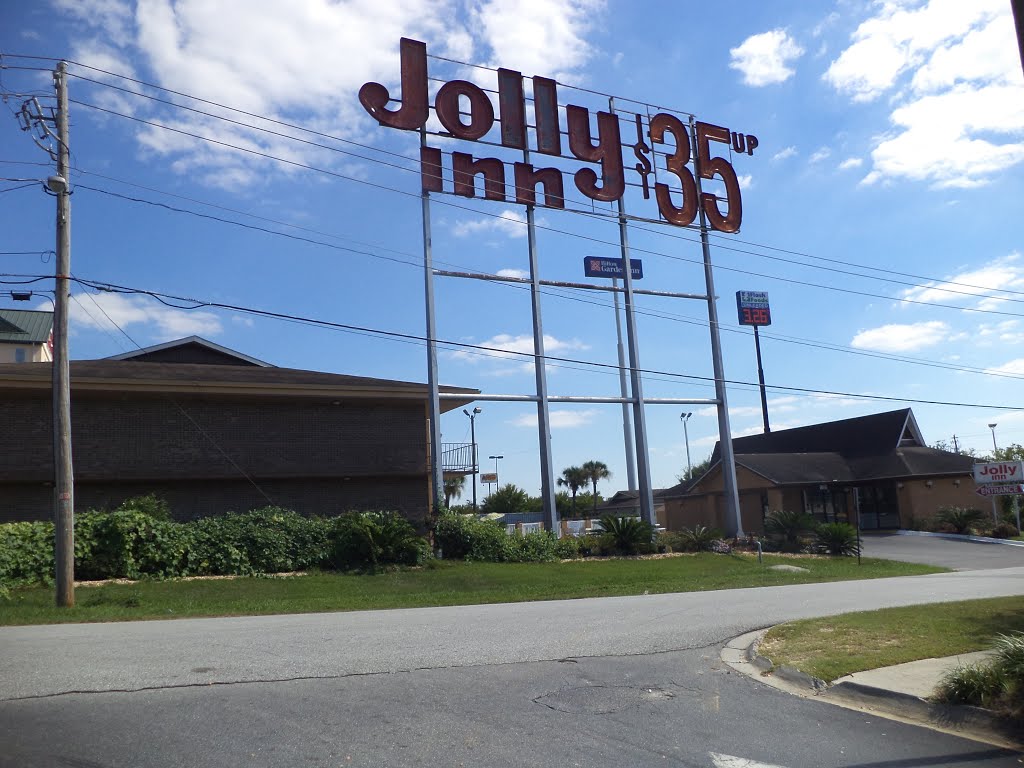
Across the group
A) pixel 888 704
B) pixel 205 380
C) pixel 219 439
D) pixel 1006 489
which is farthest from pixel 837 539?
pixel 888 704

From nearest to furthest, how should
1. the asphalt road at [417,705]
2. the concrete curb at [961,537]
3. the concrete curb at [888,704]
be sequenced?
the asphalt road at [417,705]
the concrete curb at [888,704]
the concrete curb at [961,537]

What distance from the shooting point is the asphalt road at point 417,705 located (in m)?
6.29

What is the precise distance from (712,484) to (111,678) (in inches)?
1730

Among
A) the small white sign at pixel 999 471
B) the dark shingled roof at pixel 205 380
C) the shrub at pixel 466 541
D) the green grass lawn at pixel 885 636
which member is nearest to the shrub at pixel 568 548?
the shrub at pixel 466 541

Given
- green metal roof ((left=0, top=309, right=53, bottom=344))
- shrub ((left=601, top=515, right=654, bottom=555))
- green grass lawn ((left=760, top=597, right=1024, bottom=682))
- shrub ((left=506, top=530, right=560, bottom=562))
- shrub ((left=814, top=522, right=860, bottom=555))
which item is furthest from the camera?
green metal roof ((left=0, top=309, right=53, bottom=344))

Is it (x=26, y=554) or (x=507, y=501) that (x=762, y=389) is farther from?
(x=26, y=554)

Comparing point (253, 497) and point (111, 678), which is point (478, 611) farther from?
point (253, 497)

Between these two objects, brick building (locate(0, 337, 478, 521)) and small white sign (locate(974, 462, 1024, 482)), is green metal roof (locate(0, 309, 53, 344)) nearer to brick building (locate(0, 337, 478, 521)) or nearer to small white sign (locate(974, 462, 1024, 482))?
brick building (locate(0, 337, 478, 521))

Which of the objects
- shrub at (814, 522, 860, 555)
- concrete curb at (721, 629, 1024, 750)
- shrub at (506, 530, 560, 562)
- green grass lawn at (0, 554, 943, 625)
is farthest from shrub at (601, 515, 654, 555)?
concrete curb at (721, 629, 1024, 750)

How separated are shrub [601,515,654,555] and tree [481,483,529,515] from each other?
130ft

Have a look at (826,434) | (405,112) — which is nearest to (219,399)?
(405,112)

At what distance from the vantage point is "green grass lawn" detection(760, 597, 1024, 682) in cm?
946

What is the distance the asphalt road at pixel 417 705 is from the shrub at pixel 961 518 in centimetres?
3330

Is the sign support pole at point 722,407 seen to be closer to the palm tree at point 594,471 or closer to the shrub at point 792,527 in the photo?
the shrub at point 792,527
